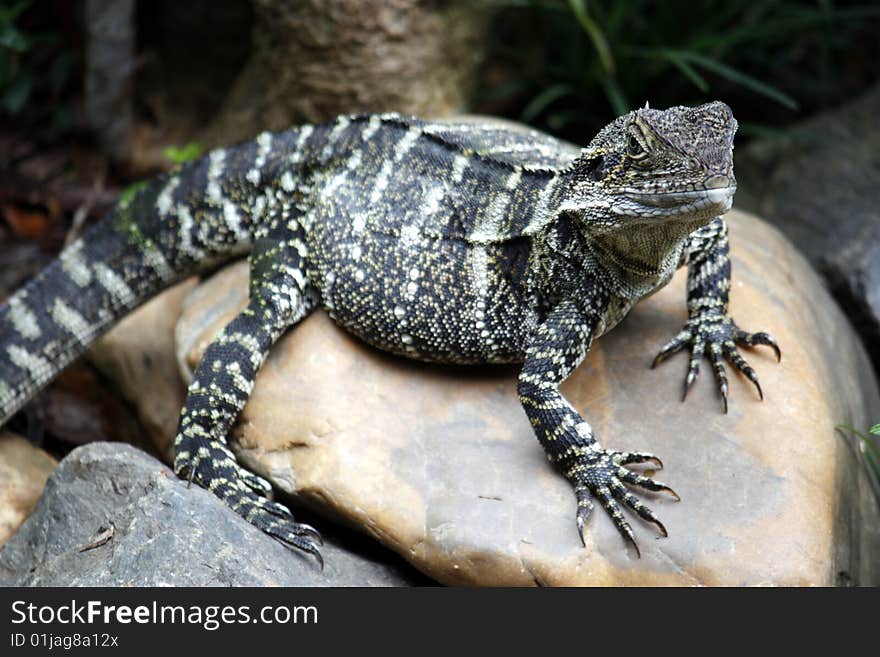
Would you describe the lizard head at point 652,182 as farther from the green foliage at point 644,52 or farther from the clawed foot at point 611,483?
the green foliage at point 644,52

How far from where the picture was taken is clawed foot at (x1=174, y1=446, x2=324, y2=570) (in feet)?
17.7

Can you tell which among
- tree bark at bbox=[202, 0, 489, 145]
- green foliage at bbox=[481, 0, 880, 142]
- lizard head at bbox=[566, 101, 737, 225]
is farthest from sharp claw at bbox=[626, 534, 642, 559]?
tree bark at bbox=[202, 0, 489, 145]

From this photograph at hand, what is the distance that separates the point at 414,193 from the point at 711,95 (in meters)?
4.58

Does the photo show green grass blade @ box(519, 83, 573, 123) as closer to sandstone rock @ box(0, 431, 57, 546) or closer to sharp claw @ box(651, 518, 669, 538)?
sharp claw @ box(651, 518, 669, 538)

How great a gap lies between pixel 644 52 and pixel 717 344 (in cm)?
371

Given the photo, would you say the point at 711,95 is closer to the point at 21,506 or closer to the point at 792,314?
the point at 792,314

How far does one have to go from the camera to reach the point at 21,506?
632 centimetres

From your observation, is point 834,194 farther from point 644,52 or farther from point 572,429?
point 572,429

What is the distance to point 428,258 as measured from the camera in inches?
231

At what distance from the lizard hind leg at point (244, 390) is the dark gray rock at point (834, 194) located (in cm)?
441

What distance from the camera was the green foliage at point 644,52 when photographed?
8492 millimetres

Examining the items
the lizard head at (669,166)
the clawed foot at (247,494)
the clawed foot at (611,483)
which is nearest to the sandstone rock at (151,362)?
the clawed foot at (247,494)

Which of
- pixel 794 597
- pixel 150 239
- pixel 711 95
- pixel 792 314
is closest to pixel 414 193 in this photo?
pixel 150 239

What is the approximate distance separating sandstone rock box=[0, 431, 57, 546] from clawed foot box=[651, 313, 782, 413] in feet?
14.0
